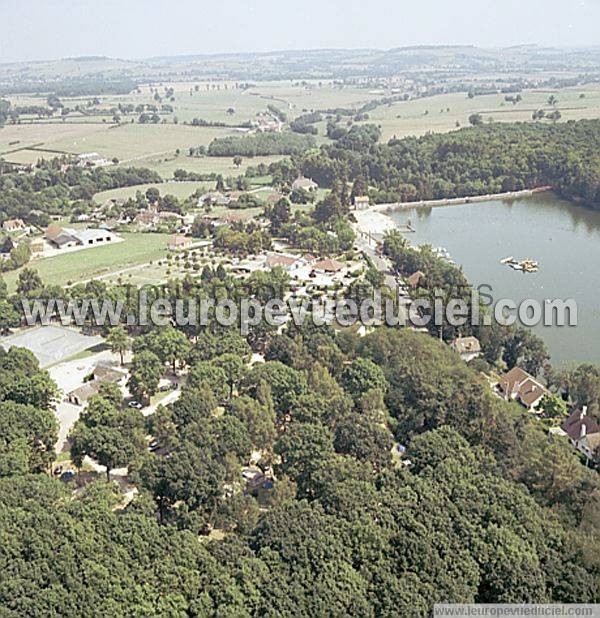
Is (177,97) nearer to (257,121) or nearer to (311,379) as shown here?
(257,121)

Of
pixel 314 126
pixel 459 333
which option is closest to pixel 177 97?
pixel 314 126

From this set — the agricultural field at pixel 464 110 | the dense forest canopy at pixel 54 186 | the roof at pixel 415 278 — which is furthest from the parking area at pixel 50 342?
the agricultural field at pixel 464 110

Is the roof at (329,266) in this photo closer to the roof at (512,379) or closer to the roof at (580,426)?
the roof at (512,379)

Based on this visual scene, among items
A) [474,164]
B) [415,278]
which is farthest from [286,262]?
[474,164]

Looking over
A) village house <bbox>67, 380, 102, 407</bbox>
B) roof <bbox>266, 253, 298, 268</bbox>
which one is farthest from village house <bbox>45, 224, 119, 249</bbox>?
village house <bbox>67, 380, 102, 407</bbox>

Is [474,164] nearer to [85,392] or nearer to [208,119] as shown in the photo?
[85,392]

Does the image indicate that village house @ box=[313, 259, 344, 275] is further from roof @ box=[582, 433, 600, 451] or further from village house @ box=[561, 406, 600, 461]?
roof @ box=[582, 433, 600, 451]
